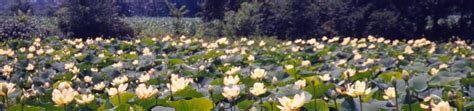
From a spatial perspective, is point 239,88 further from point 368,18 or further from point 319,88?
point 368,18

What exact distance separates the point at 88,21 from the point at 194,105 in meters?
14.3

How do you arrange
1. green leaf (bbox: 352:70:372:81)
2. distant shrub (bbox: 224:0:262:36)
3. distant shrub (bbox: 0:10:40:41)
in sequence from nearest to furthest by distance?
green leaf (bbox: 352:70:372:81) → distant shrub (bbox: 0:10:40:41) → distant shrub (bbox: 224:0:262:36)

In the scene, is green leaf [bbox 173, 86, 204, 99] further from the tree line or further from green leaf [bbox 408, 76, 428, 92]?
the tree line

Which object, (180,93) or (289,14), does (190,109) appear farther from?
(289,14)

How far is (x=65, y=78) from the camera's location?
3.38 m

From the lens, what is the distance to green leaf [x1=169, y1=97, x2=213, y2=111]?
1960 mm

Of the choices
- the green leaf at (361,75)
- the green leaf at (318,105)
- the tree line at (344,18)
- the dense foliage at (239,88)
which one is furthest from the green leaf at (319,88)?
the tree line at (344,18)

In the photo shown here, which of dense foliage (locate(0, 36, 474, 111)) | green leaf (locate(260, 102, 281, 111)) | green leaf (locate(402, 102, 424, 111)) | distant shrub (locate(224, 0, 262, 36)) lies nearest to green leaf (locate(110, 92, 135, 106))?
dense foliage (locate(0, 36, 474, 111))

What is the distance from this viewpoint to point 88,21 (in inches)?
621

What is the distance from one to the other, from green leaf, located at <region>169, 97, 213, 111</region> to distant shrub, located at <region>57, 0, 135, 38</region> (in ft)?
45.2

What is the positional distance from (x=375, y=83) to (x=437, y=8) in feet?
52.8

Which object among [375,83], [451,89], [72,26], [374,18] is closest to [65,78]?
[375,83]

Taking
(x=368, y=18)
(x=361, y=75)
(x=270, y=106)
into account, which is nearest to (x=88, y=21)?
(x=368, y=18)

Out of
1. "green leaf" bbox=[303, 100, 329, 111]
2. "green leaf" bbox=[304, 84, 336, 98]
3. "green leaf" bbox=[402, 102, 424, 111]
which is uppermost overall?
"green leaf" bbox=[304, 84, 336, 98]
